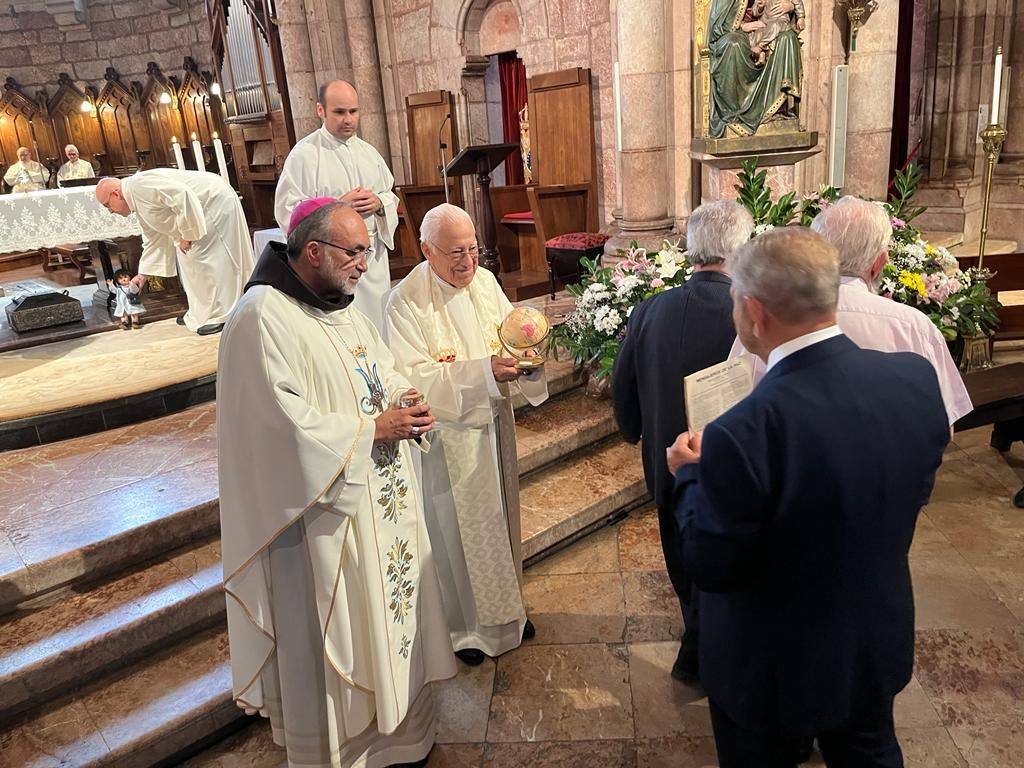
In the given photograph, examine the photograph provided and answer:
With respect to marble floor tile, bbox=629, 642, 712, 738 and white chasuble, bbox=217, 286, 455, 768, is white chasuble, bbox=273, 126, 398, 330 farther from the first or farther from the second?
marble floor tile, bbox=629, 642, 712, 738

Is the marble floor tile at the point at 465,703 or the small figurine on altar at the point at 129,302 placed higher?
the small figurine on altar at the point at 129,302

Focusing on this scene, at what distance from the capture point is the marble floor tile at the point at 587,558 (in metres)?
3.98

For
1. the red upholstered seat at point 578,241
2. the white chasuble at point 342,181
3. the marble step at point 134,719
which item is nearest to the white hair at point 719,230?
the marble step at point 134,719

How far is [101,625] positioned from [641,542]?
2510 millimetres

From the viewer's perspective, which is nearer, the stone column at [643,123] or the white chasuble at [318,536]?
the white chasuble at [318,536]

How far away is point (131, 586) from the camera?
3.38m

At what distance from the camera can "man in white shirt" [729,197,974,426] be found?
2494 millimetres

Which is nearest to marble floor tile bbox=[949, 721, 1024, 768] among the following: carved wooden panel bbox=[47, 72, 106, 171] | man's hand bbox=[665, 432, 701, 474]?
man's hand bbox=[665, 432, 701, 474]

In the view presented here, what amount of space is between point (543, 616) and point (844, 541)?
216 centimetres

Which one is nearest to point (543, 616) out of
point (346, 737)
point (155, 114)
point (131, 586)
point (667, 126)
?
point (346, 737)

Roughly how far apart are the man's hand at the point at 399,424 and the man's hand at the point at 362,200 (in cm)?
245

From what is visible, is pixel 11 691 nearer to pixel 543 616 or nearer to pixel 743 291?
pixel 543 616

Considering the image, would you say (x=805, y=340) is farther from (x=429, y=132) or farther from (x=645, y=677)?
(x=429, y=132)

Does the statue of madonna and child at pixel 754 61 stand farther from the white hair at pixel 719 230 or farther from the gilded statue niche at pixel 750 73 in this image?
the white hair at pixel 719 230
